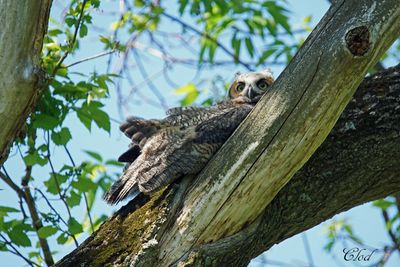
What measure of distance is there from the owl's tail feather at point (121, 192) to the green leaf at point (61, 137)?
0.68 meters

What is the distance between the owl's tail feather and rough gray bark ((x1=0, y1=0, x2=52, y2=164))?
73cm

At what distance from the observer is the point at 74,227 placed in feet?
14.0

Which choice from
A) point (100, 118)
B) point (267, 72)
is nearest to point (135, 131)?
point (100, 118)

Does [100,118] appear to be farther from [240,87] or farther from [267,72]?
[267,72]

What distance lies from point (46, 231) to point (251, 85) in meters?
1.85

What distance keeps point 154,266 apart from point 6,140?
84 cm

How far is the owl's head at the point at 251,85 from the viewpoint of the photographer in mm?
5090

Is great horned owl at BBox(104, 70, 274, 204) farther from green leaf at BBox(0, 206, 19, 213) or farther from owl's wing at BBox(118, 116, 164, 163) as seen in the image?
green leaf at BBox(0, 206, 19, 213)

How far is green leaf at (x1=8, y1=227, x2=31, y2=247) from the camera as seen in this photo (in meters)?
4.05

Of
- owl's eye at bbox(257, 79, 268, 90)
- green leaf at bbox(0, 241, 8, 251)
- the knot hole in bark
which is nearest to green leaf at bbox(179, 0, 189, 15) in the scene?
owl's eye at bbox(257, 79, 268, 90)

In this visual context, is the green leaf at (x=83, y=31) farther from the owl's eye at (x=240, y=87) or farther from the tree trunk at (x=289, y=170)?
the owl's eye at (x=240, y=87)

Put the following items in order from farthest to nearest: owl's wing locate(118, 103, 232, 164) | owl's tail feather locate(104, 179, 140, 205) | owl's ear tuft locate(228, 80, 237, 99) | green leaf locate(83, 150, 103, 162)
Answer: owl's ear tuft locate(228, 80, 237, 99), green leaf locate(83, 150, 103, 162), owl's wing locate(118, 103, 232, 164), owl's tail feather locate(104, 179, 140, 205)

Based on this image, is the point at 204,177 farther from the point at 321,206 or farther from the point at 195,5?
the point at 195,5

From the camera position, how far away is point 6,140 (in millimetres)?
3027
